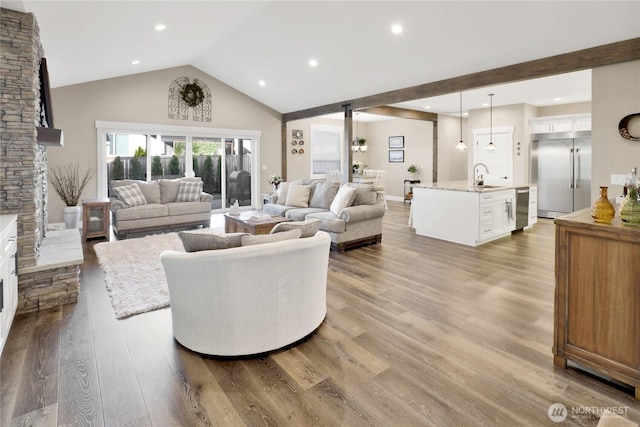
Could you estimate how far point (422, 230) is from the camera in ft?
20.4

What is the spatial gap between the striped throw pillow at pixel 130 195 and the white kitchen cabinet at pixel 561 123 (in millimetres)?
8604

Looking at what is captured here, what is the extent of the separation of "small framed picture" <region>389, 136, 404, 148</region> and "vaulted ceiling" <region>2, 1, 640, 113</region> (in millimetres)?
3347

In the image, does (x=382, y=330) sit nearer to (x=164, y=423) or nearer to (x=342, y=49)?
(x=164, y=423)

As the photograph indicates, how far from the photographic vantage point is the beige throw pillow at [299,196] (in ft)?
20.0

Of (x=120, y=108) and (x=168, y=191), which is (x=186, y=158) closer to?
(x=120, y=108)

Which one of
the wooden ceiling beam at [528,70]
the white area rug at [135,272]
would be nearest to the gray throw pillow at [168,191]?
the white area rug at [135,272]

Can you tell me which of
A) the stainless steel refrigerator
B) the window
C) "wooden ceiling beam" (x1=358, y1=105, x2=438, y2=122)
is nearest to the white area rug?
"wooden ceiling beam" (x1=358, y1=105, x2=438, y2=122)

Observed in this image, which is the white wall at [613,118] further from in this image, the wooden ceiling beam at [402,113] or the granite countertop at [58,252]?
the granite countertop at [58,252]

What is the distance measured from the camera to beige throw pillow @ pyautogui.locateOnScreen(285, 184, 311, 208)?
20.0 ft

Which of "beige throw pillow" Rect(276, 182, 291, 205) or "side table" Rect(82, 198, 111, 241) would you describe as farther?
"beige throw pillow" Rect(276, 182, 291, 205)

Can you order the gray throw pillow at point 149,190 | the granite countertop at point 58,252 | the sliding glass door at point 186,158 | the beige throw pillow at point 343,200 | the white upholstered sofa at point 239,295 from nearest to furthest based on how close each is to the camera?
the white upholstered sofa at point 239,295 < the granite countertop at point 58,252 < the beige throw pillow at point 343,200 < the gray throw pillow at point 149,190 < the sliding glass door at point 186,158

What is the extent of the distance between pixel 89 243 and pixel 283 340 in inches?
189

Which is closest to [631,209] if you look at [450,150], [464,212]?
[464,212]

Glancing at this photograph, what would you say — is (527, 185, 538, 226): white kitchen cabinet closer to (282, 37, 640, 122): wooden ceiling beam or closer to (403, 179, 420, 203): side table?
(282, 37, 640, 122): wooden ceiling beam
